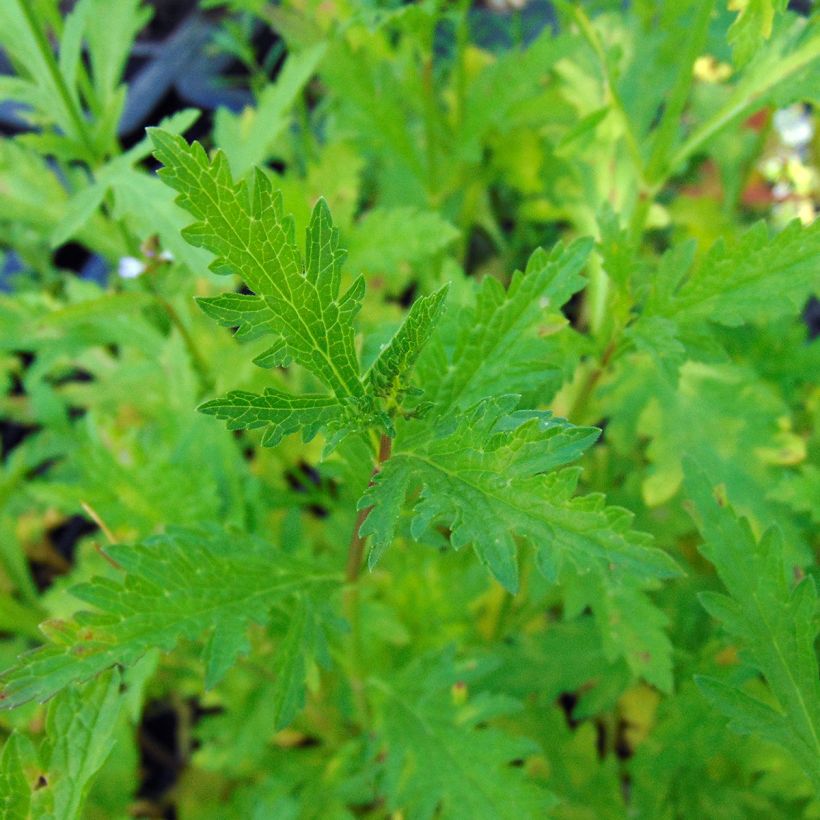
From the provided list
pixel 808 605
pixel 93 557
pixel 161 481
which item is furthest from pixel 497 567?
pixel 93 557

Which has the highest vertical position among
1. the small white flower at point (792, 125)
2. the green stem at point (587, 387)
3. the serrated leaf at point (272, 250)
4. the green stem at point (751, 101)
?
the serrated leaf at point (272, 250)

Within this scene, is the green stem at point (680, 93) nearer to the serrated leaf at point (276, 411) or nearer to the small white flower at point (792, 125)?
the serrated leaf at point (276, 411)

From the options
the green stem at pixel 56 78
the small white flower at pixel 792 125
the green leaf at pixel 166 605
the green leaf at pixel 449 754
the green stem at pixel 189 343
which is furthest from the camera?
the small white flower at pixel 792 125

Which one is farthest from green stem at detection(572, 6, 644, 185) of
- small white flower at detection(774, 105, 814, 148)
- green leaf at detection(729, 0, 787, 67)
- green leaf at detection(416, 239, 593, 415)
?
small white flower at detection(774, 105, 814, 148)

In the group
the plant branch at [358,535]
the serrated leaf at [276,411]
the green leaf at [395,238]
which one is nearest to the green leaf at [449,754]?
the plant branch at [358,535]

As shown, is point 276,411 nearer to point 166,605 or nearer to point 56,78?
point 166,605

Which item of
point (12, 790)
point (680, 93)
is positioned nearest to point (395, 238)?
point (680, 93)
